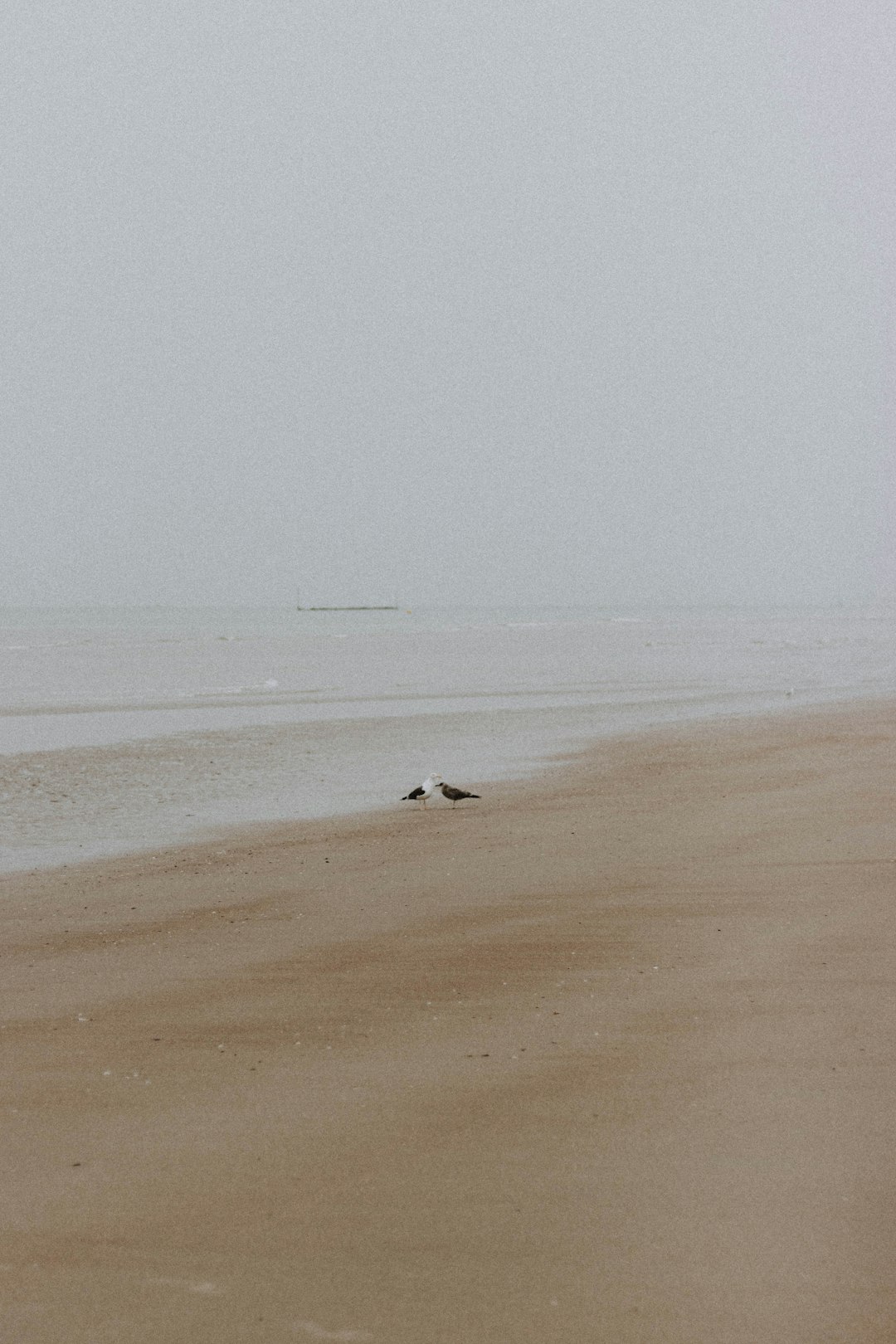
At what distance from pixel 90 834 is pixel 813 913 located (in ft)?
21.1

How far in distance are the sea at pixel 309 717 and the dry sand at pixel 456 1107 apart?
3.61 meters

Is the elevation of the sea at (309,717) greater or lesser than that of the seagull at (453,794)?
greater

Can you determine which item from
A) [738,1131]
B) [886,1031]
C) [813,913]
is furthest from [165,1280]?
[813,913]

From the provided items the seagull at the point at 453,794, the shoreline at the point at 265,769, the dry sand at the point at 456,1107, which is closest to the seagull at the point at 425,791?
the seagull at the point at 453,794

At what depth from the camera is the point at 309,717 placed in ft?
72.5

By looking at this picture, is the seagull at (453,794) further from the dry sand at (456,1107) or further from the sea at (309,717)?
the dry sand at (456,1107)

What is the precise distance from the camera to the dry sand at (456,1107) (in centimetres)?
282

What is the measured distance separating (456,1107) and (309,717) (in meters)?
18.4

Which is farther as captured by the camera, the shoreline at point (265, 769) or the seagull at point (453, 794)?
the seagull at point (453, 794)

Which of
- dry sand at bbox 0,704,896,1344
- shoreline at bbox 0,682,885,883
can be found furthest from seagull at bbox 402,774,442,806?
dry sand at bbox 0,704,896,1344

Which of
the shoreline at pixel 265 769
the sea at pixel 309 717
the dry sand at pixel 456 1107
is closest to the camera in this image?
the dry sand at pixel 456 1107

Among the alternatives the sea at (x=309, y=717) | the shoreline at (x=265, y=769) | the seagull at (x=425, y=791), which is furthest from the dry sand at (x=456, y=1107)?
the sea at (x=309, y=717)

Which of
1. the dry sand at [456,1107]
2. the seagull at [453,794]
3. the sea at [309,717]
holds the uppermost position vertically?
the sea at [309,717]

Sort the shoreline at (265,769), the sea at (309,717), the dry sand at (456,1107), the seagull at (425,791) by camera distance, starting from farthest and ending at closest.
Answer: the sea at (309,717) → the seagull at (425,791) → the shoreline at (265,769) → the dry sand at (456,1107)
